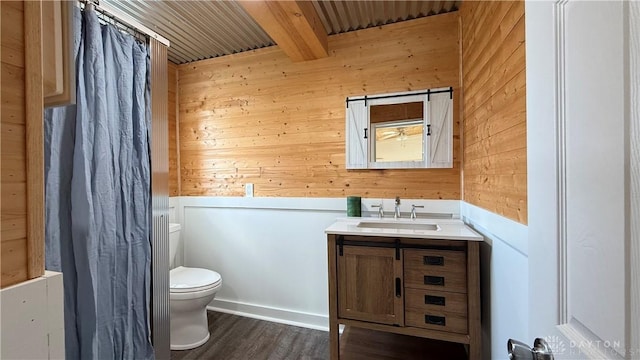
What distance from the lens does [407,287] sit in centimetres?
149

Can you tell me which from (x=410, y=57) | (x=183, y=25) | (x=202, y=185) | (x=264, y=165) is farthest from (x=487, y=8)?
(x=202, y=185)

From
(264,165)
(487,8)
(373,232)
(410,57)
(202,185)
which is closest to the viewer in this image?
(487,8)

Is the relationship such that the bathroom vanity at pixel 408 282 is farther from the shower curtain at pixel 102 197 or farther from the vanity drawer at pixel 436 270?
the shower curtain at pixel 102 197

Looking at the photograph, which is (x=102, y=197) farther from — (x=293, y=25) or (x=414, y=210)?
(x=414, y=210)

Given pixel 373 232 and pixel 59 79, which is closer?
pixel 59 79

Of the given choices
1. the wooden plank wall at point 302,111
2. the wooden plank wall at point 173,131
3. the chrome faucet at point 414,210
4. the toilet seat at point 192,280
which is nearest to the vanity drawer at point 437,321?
the chrome faucet at point 414,210

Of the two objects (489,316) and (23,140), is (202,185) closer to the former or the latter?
(23,140)

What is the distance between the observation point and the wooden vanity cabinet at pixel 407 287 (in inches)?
55.2

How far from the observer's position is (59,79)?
0.54 meters

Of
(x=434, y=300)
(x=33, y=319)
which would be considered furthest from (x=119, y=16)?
(x=434, y=300)

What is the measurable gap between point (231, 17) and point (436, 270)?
2.27 metres

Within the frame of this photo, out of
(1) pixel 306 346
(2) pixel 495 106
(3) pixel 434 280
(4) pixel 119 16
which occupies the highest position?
(4) pixel 119 16

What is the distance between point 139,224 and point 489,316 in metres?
1.97

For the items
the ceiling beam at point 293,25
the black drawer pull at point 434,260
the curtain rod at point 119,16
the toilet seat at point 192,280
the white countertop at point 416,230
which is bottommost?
the toilet seat at point 192,280
